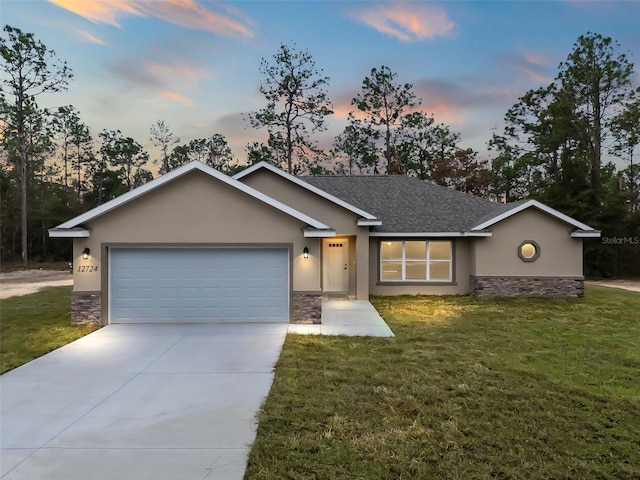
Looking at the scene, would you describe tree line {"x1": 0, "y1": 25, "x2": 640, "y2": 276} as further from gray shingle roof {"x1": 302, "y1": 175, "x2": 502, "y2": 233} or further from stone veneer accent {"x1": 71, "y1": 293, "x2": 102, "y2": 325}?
stone veneer accent {"x1": 71, "y1": 293, "x2": 102, "y2": 325}

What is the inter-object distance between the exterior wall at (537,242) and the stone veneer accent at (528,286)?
0.61ft

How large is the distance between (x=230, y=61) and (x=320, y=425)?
17948 millimetres

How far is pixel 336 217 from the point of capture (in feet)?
49.4

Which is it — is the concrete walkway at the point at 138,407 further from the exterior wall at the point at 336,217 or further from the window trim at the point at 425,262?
the window trim at the point at 425,262

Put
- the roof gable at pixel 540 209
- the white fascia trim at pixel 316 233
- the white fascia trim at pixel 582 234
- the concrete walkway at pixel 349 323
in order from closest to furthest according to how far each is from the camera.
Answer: the concrete walkway at pixel 349 323
the white fascia trim at pixel 316 233
the white fascia trim at pixel 582 234
the roof gable at pixel 540 209

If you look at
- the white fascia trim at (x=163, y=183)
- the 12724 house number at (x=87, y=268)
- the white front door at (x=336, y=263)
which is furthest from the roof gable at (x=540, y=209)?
the 12724 house number at (x=87, y=268)

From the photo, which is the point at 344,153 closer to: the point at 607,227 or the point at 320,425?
the point at 607,227

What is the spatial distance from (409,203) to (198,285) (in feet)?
35.8

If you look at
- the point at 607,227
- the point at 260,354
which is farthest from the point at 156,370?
the point at 607,227

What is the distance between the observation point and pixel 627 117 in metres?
27.3

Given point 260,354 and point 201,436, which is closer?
point 201,436

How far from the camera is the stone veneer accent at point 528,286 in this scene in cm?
1518

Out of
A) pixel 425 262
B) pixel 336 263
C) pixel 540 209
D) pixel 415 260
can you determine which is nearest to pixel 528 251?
pixel 540 209

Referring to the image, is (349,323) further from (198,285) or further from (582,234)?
(582,234)
